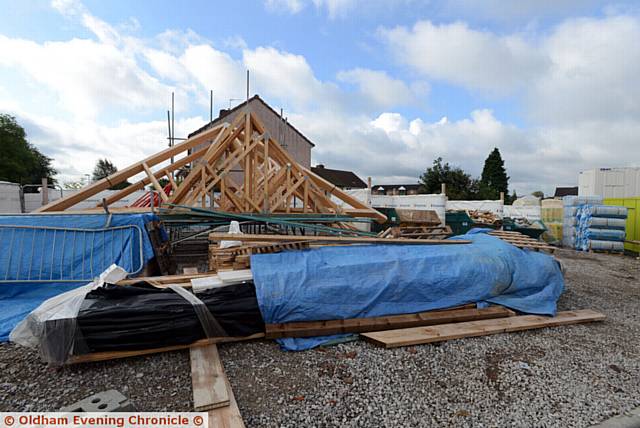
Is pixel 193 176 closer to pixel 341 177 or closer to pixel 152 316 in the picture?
pixel 152 316

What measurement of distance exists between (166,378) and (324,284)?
79.3 inches

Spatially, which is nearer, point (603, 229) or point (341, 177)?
point (603, 229)

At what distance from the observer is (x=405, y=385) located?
10.4 feet

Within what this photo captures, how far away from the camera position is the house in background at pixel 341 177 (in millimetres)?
49844

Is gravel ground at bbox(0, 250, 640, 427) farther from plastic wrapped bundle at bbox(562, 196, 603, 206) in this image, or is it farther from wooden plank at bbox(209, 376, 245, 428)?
plastic wrapped bundle at bbox(562, 196, 603, 206)

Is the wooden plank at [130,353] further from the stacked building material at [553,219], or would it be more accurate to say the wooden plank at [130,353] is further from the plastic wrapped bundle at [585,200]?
the stacked building material at [553,219]

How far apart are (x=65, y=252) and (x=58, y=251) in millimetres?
98

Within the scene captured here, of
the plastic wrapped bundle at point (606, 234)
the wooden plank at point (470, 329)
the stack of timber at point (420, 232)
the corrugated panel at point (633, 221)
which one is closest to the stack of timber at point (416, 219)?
the stack of timber at point (420, 232)

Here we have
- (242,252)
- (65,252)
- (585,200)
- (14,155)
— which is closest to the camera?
(242,252)

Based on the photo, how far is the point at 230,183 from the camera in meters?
8.19

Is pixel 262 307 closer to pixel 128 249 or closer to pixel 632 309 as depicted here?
pixel 128 249

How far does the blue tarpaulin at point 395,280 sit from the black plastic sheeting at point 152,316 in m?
0.26

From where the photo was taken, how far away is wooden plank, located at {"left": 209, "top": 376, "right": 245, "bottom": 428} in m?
2.43

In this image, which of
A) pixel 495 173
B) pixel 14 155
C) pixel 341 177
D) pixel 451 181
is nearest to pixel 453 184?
pixel 451 181
